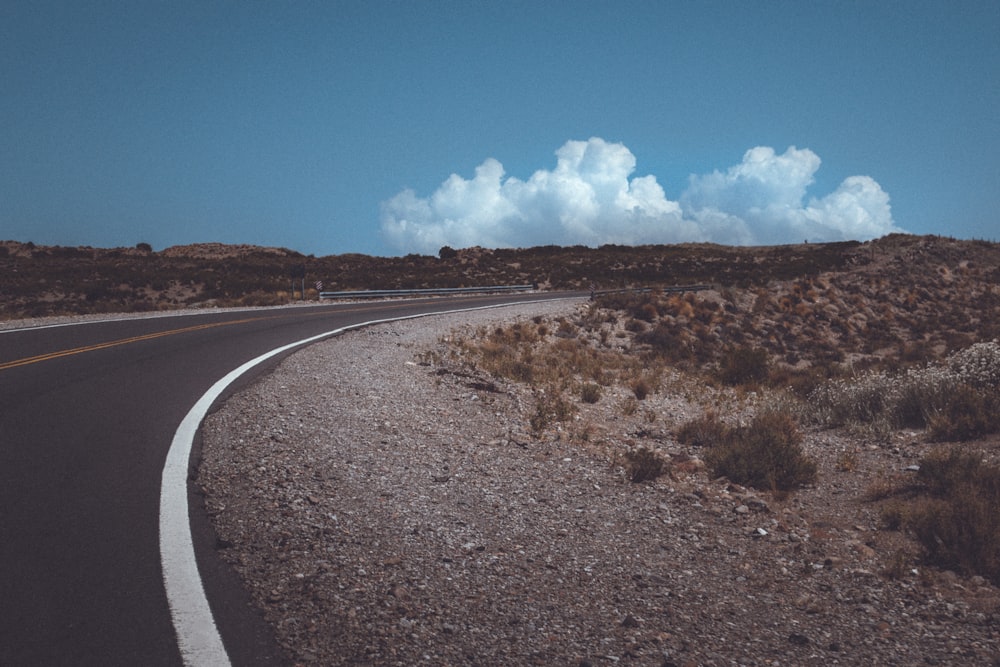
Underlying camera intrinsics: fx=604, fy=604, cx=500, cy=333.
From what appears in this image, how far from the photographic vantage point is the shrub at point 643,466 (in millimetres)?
7090

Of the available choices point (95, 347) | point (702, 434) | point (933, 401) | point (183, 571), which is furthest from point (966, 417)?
point (95, 347)

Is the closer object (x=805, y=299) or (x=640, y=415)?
(x=640, y=415)

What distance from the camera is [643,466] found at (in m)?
7.21

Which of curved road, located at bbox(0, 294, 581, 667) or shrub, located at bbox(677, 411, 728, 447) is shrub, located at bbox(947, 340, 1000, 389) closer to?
shrub, located at bbox(677, 411, 728, 447)

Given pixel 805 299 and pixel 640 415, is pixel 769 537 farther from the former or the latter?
pixel 805 299

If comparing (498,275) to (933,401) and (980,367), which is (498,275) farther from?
(933,401)

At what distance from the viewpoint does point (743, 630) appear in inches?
156

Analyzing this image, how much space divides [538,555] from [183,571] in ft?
8.26

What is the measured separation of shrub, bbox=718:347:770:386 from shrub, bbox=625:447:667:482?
406 inches

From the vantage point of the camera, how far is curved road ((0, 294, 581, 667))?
3.23m

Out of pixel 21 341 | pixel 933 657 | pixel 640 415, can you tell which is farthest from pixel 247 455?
pixel 21 341

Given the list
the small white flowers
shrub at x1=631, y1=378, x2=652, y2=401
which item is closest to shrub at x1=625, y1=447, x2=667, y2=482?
the small white flowers

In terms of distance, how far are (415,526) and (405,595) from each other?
1.10 metres

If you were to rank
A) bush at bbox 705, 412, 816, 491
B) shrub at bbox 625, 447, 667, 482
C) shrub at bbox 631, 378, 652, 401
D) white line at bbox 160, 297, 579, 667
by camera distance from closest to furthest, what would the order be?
white line at bbox 160, 297, 579, 667 < shrub at bbox 625, 447, 667, 482 < bush at bbox 705, 412, 816, 491 < shrub at bbox 631, 378, 652, 401
